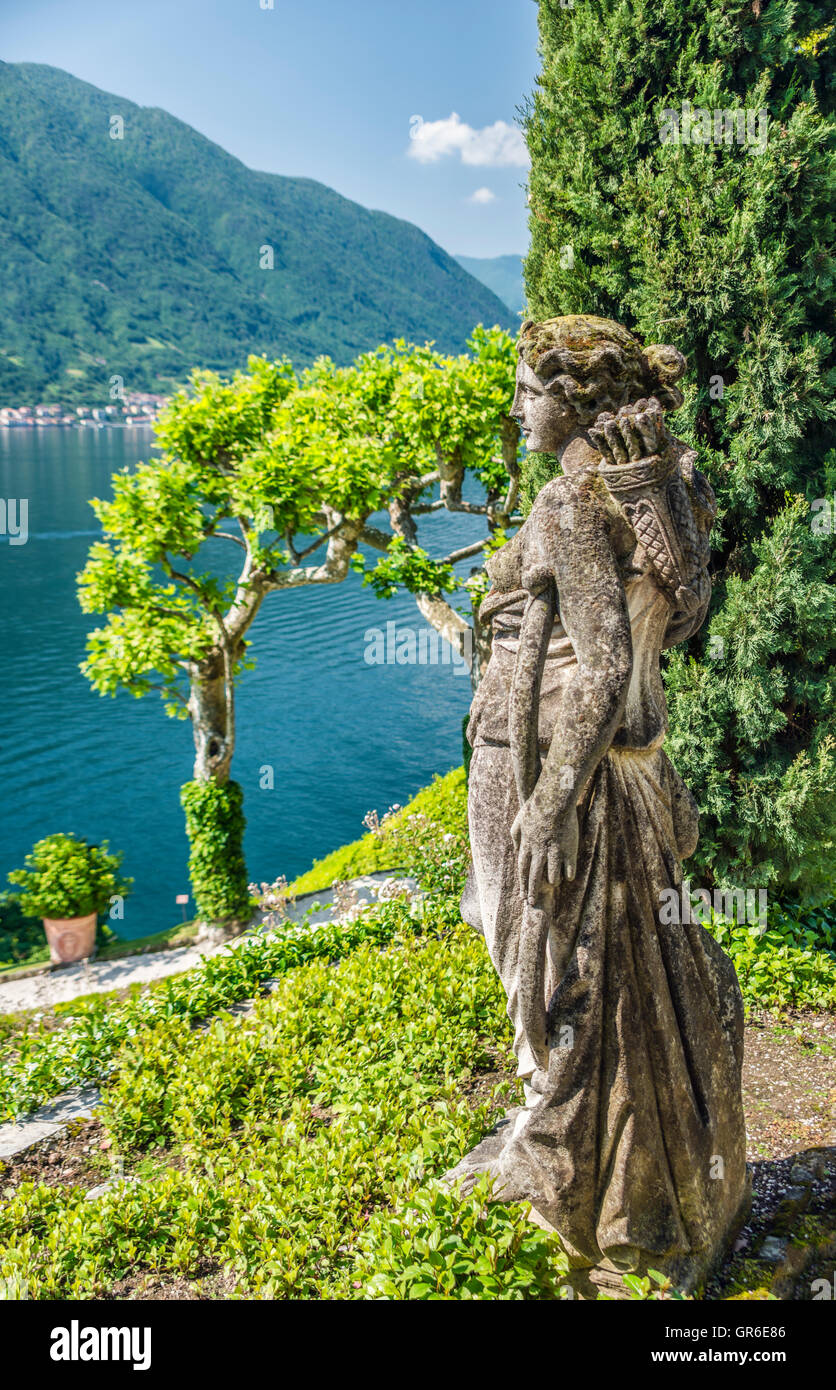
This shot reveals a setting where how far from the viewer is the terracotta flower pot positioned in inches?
605

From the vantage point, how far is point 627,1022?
3535 millimetres

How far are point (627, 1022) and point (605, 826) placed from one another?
0.79 metres

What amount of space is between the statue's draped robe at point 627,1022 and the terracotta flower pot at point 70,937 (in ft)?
44.1

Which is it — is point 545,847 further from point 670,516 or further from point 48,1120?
point 48,1120

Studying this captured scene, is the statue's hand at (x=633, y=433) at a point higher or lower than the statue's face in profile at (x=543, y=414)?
lower

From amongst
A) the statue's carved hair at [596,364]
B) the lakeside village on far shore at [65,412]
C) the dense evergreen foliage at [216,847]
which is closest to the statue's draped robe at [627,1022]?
the statue's carved hair at [596,364]

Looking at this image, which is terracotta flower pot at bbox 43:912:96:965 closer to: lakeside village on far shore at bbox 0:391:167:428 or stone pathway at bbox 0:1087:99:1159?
stone pathway at bbox 0:1087:99:1159

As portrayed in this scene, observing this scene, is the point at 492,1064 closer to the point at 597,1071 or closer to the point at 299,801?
the point at 597,1071

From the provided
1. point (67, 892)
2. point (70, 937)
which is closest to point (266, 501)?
point (67, 892)

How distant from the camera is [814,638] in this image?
745 cm

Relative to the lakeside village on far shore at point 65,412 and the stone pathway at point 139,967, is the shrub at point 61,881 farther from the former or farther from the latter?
the lakeside village on far shore at point 65,412

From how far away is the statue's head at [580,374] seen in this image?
138 inches

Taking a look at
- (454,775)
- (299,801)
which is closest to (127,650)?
(454,775)
